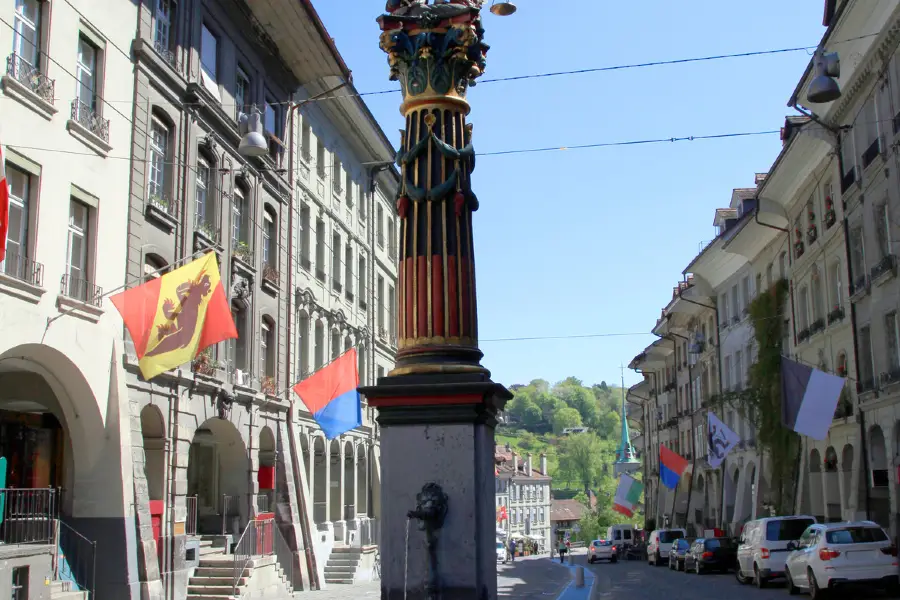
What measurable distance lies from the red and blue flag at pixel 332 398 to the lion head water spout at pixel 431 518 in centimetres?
1314

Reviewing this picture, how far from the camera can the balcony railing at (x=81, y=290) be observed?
18594 millimetres

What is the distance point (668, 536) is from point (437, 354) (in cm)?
4011

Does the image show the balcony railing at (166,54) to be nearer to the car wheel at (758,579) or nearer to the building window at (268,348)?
the building window at (268,348)

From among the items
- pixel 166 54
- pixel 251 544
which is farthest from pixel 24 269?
pixel 251 544

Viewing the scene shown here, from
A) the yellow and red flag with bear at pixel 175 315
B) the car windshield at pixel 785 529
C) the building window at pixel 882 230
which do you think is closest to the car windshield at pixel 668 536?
the car windshield at pixel 785 529

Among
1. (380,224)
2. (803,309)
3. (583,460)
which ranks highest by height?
(380,224)

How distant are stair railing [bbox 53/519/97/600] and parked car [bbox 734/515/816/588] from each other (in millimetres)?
16570

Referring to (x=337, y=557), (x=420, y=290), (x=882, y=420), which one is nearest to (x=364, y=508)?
(x=337, y=557)

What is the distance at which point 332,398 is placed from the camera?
2262 cm

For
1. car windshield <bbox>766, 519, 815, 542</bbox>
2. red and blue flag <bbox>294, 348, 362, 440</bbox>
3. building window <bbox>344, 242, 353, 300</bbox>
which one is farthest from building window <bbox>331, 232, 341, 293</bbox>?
car windshield <bbox>766, 519, 815, 542</bbox>

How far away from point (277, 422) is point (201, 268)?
12641mm

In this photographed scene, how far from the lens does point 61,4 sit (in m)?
18.7

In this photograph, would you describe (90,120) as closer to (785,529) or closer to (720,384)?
(785,529)

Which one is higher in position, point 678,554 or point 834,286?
point 834,286
